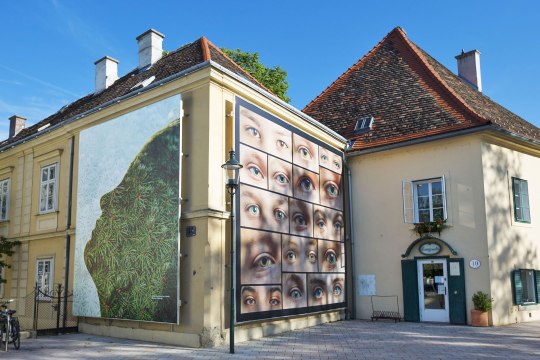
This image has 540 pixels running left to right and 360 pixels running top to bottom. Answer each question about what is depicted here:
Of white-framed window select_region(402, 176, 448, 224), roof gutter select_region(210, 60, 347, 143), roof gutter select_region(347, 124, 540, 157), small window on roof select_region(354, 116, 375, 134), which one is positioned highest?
small window on roof select_region(354, 116, 375, 134)

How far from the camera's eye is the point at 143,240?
12406 millimetres

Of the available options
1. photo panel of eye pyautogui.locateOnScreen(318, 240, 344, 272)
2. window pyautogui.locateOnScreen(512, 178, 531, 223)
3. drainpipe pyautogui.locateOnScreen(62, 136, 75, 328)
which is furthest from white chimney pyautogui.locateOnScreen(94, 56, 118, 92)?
window pyautogui.locateOnScreen(512, 178, 531, 223)

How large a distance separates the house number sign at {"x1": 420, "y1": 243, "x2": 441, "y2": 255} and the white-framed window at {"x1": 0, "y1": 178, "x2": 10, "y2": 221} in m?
14.5

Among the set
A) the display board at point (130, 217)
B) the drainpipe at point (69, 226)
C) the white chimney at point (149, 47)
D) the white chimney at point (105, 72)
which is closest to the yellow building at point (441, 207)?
the display board at point (130, 217)

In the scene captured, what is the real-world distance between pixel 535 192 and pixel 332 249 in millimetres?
7514

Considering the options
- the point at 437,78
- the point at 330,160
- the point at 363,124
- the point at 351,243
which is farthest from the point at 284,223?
Answer: the point at 437,78

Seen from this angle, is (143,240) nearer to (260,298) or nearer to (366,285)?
(260,298)

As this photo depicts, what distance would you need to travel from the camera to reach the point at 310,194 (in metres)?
15.3

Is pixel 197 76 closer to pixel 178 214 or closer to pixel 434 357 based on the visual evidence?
pixel 178 214

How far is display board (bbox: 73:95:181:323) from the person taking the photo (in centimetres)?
1180

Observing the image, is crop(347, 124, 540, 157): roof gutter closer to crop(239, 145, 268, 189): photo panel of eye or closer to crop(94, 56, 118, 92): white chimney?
crop(239, 145, 268, 189): photo panel of eye

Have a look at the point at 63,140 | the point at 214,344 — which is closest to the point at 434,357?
the point at 214,344

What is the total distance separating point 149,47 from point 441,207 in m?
12.5

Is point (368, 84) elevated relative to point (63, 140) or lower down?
elevated
